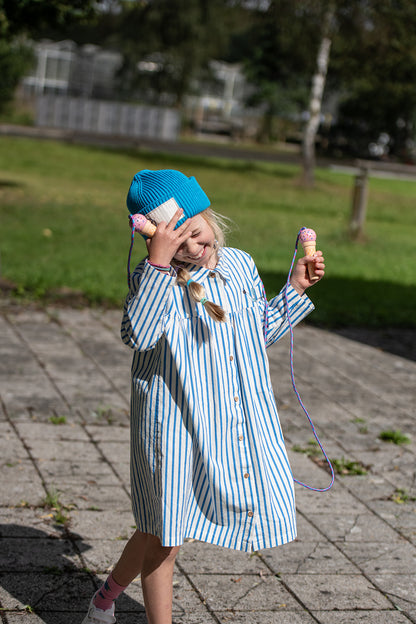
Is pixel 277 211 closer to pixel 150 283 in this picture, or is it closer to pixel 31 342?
pixel 31 342

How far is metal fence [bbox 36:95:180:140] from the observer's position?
42438 millimetres

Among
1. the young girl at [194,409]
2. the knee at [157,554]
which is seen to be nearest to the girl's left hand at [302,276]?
the young girl at [194,409]

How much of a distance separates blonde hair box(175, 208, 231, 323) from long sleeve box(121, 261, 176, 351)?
0.22ft

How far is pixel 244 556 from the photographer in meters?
3.66

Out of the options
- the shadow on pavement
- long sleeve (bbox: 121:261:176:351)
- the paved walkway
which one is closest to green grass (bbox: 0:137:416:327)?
the paved walkway

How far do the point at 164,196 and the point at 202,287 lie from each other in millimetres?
299

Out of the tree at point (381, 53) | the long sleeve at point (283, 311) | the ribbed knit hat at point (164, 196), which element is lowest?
the long sleeve at point (283, 311)

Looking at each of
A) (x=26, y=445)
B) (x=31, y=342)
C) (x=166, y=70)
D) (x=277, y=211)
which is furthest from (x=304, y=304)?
(x=166, y=70)

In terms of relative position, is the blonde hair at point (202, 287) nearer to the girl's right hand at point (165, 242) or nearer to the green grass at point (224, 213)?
the girl's right hand at point (165, 242)

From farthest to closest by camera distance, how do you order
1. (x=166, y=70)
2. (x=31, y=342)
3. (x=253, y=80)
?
(x=166, y=70) < (x=253, y=80) < (x=31, y=342)

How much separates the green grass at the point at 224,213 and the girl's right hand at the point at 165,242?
619cm

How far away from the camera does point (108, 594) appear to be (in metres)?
2.88

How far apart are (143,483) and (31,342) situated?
4383 millimetres

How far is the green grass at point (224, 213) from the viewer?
9.59 metres
